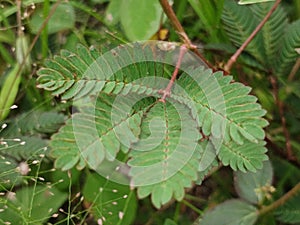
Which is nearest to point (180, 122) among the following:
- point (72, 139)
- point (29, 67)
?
point (72, 139)

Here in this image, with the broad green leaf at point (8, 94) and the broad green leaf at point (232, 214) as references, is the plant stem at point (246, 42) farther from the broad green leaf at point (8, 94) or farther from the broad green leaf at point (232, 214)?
the broad green leaf at point (8, 94)

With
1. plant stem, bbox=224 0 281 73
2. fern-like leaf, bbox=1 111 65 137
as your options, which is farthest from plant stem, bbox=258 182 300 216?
fern-like leaf, bbox=1 111 65 137

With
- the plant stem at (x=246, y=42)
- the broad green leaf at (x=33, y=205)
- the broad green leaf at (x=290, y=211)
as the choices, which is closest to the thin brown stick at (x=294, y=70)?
the plant stem at (x=246, y=42)

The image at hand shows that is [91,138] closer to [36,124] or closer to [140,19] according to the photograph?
[140,19]

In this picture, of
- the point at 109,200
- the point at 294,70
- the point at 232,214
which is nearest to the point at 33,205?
the point at 109,200

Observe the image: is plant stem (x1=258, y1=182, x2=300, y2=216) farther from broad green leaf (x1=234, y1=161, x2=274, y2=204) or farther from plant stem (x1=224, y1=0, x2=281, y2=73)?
plant stem (x1=224, y1=0, x2=281, y2=73)

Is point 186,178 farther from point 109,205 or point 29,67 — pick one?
point 29,67
